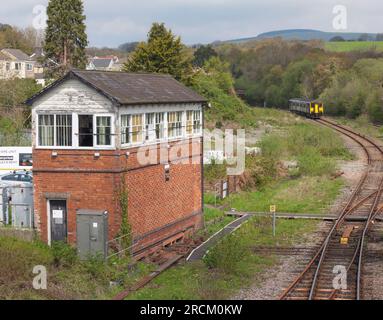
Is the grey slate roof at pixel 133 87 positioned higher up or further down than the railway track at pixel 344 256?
higher up

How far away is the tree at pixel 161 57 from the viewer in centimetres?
4766

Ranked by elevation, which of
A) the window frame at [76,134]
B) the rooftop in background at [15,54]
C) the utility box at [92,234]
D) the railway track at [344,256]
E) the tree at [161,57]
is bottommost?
the railway track at [344,256]

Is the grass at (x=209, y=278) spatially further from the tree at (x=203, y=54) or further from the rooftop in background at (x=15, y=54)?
the tree at (x=203, y=54)

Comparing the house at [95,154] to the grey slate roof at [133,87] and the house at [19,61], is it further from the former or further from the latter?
the house at [19,61]

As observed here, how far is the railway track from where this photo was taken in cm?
1694

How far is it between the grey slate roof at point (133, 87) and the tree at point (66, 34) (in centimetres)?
3966

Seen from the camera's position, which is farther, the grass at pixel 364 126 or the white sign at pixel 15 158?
the grass at pixel 364 126

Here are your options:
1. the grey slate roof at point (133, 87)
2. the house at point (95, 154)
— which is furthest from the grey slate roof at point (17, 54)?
the house at point (95, 154)

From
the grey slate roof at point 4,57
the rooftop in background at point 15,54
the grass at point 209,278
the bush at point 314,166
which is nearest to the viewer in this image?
the grass at point 209,278

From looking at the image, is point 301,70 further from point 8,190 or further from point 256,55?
point 8,190

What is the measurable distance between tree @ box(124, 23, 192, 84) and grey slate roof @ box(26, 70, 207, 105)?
22316 millimetres

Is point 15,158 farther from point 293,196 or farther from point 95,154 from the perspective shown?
point 95,154

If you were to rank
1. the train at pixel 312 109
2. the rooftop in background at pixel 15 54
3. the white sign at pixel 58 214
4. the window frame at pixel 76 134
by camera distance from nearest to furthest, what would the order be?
1. the window frame at pixel 76 134
2. the white sign at pixel 58 214
3. the train at pixel 312 109
4. the rooftop in background at pixel 15 54
